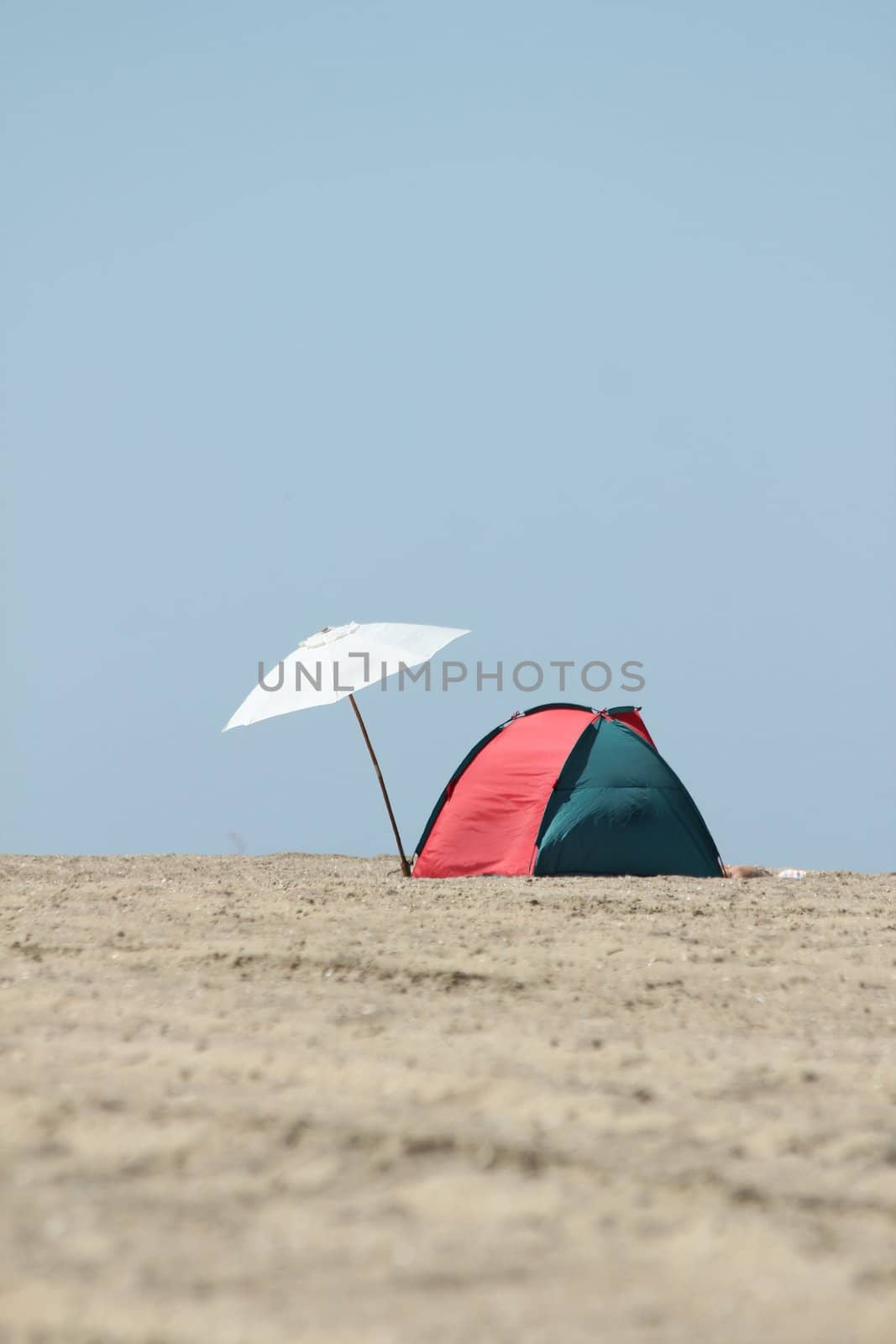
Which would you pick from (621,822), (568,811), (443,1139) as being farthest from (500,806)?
(443,1139)

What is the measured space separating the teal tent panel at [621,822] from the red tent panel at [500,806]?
0.45ft

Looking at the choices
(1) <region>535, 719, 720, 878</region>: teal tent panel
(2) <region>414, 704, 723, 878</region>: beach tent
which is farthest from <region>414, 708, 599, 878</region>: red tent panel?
(1) <region>535, 719, 720, 878</region>: teal tent panel

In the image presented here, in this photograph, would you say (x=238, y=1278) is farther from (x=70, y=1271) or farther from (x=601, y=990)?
(x=601, y=990)

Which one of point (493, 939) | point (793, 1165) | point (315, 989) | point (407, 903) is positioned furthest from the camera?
point (407, 903)

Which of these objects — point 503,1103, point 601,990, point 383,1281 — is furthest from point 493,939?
point 383,1281

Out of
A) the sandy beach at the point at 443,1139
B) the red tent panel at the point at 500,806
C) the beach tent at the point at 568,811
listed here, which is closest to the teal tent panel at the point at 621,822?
the beach tent at the point at 568,811

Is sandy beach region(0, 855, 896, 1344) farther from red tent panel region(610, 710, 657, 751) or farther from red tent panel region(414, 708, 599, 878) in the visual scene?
red tent panel region(610, 710, 657, 751)

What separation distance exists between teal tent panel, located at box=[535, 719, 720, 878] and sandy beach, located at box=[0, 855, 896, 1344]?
403 centimetres

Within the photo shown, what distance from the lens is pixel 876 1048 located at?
3928mm

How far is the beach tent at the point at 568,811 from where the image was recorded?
9703 millimetres

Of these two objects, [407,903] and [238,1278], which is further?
[407,903]

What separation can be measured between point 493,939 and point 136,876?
3909 millimetres

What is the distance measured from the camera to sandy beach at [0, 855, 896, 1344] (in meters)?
2.15

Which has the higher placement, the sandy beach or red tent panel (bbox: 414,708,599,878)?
red tent panel (bbox: 414,708,599,878)
